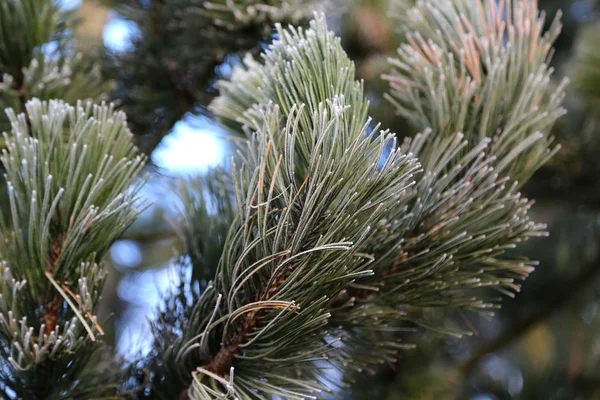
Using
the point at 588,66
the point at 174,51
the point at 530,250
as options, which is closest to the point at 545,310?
Answer: the point at 530,250

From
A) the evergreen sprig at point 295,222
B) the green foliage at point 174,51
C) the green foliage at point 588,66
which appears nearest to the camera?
the evergreen sprig at point 295,222

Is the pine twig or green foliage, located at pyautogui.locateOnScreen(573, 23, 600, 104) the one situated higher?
green foliage, located at pyautogui.locateOnScreen(573, 23, 600, 104)

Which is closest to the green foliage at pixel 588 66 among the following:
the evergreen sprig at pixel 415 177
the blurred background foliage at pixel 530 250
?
the blurred background foliage at pixel 530 250

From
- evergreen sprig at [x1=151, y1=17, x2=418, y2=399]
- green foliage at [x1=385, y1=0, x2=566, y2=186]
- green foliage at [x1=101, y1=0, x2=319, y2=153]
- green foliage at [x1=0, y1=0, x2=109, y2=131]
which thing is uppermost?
green foliage at [x1=101, y1=0, x2=319, y2=153]

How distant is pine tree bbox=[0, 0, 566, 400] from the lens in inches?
16.1

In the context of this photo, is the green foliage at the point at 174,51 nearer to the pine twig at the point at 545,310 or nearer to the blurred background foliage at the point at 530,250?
the blurred background foliage at the point at 530,250

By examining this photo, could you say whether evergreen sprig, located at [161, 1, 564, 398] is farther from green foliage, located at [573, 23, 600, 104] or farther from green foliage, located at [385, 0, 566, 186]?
green foliage, located at [573, 23, 600, 104]

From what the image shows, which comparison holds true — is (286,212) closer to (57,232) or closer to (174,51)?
(57,232)

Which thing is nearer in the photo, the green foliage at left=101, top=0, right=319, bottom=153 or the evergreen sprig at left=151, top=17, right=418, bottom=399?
the evergreen sprig at left=151, top=17, right=418, bottom=399

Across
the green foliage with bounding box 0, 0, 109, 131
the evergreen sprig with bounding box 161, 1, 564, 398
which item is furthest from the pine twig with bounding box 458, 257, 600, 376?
the green foliage with bounding box 0, 0, 109, 131

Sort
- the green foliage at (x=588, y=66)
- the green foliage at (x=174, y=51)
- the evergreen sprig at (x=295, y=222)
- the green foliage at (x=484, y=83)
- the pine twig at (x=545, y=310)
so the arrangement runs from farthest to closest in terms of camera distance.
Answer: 1. the pine twig at (x=545, y=310)
2. the green foliage at (x=588, y=66)
3. the green foliage at (x=174, y=51)
4. the green foliage at (x=484, y=83)
5. the evergreen sprig at (x=295, y=222)

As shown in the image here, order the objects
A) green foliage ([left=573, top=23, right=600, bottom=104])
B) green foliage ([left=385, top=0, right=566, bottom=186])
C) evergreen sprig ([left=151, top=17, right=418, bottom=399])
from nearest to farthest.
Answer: evergreen sprig ([left=151, top=17, right=418, bottom=399]) → green foliage ([left=385, top=0, right=566, bottom=186]) → green foliage ([left=573, top=23, right=600, bottom=104])

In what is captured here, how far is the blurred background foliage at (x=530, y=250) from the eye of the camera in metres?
0.82

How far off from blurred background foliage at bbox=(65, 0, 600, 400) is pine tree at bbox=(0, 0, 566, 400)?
9 cm
